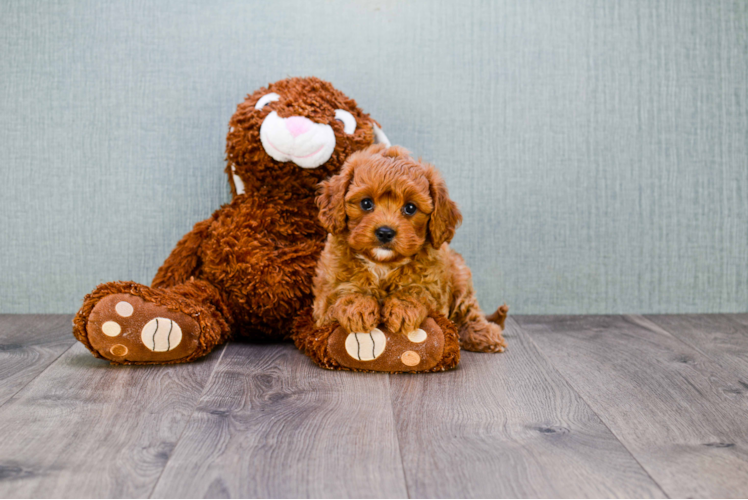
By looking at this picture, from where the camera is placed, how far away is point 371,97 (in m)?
1.92

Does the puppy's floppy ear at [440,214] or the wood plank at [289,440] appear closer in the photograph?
the wood plank at [289,440]

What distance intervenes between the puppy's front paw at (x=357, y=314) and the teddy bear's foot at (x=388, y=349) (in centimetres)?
2

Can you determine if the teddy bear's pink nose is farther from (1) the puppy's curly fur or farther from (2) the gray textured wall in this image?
(2) the gray textured wall

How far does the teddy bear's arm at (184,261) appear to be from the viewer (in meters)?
1.64

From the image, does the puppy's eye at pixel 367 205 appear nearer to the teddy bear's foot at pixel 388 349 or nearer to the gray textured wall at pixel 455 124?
the teddy bear's foot at pixel 388 349

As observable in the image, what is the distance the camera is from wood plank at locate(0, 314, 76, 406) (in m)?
1.31

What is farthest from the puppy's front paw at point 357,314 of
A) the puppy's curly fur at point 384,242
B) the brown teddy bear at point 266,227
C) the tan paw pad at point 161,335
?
the tan paw pad at point 161,335

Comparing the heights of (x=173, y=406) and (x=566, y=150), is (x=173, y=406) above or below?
below

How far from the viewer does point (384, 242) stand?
1.29 m

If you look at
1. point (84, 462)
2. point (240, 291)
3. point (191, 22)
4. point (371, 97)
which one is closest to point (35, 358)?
point (240, 291)

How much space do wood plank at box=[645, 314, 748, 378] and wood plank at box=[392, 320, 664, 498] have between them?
462mm

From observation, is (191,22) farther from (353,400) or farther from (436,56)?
(353,400)

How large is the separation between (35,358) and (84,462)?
668mm

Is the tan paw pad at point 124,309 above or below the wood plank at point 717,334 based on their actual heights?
above
